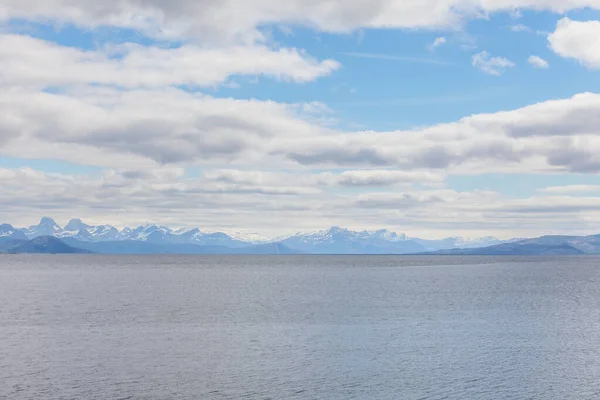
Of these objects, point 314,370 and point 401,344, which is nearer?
point 314,370

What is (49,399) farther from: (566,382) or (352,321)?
(352,321)

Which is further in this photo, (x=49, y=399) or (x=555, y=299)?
(x=555, y=299)

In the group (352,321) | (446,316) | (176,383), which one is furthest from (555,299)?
(176,383)

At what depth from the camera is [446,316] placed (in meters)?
108

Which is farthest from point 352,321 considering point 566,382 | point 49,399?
point 49,399

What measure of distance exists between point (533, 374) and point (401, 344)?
755 inches

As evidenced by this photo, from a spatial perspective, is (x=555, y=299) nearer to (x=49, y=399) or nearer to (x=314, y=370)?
(x=314, y=370)

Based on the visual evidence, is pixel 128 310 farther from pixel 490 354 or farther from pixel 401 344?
pixel 490 354

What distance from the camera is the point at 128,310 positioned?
383 feet

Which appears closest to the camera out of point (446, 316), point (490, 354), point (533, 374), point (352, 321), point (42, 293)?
point (533, 374)

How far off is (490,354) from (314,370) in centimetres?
2250

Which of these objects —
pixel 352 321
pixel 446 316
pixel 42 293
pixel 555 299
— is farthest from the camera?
pixel 42 293

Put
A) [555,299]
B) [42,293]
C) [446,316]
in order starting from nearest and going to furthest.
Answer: [446,316], [555,299], [42,293]

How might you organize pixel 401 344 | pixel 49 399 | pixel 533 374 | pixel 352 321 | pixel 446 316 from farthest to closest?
pixel 446 316, pixel 352 321, pixel 401 344, pixel 533 374, pixel 49 399
